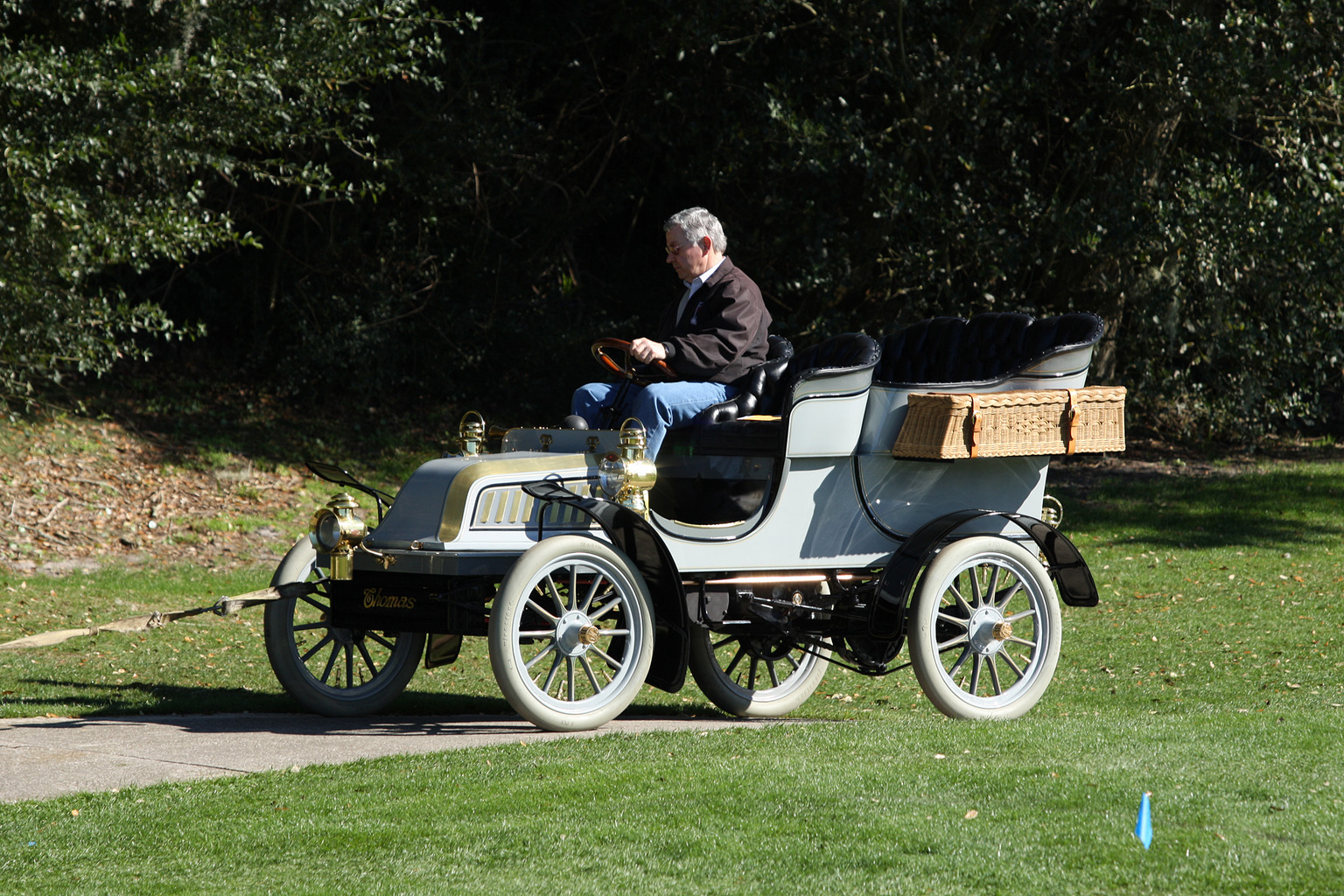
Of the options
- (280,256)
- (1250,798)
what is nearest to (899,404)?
(1250,798)

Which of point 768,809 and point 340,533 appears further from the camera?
point 340,533

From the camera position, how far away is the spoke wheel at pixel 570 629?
5199 millimetres

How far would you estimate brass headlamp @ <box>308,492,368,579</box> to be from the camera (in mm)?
5570

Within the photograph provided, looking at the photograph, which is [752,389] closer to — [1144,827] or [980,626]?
[980,626]

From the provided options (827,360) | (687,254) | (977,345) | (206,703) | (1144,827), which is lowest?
(206,703)

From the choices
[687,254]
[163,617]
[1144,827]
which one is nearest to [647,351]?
[687,254]

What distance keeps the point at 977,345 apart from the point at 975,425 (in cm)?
128

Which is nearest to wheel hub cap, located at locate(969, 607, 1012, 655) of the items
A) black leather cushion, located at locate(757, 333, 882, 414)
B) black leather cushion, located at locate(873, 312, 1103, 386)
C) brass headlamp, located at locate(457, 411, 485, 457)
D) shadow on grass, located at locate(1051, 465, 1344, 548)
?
black leather cushion, located at locate(873, 312, 1103, 386)

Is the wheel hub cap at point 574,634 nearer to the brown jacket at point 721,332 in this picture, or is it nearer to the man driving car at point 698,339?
the man driving car at point 698,339

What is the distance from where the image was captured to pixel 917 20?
15.0 metres

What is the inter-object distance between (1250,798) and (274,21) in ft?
35.8

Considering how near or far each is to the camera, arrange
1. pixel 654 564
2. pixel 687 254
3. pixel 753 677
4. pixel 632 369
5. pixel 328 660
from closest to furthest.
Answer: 1. pixel 654 564
2. pixel 328 660
3. pixel 632 369
4. pixel 687 254
5. pixel 753 677

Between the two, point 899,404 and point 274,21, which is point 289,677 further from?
point 274,21

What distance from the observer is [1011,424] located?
237 inches
